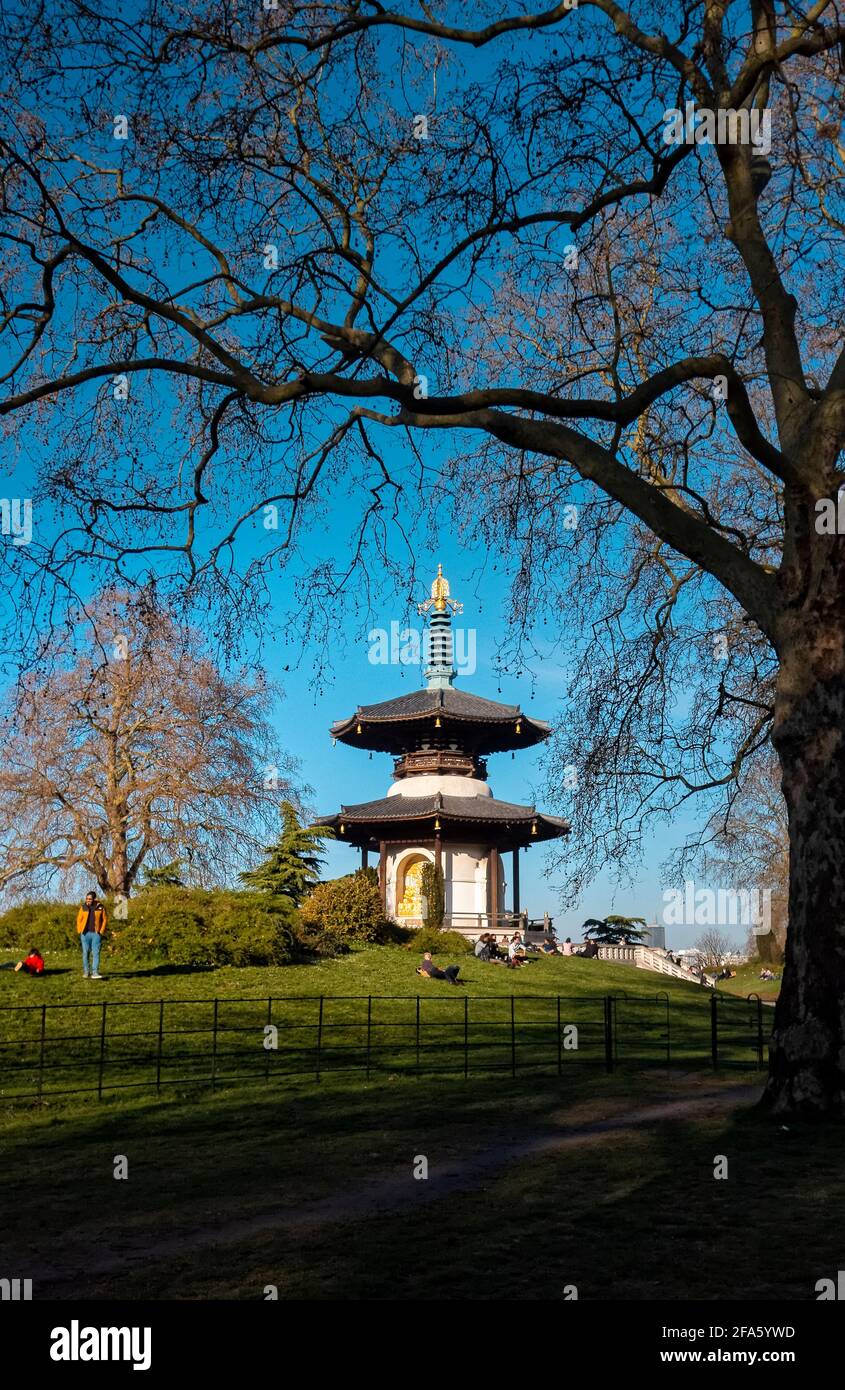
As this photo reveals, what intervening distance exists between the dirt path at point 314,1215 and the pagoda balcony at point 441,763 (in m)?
43.1

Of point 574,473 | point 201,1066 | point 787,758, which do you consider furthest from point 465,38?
point 201,1066

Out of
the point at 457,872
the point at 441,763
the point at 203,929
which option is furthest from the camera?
the point at 441,763

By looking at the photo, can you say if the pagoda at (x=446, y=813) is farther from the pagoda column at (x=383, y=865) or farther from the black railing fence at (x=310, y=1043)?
the black railing fence at (x=310, y=1043)

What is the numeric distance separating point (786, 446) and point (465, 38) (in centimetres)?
529

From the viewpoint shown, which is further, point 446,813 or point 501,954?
point 446,813

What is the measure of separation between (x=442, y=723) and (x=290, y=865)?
13787 millimetres

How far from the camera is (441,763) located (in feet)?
178

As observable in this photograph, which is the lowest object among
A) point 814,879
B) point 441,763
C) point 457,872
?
point 814,879

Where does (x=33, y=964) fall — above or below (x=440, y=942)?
above

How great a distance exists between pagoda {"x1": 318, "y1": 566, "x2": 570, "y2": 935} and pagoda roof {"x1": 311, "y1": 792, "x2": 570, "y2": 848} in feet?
0.15

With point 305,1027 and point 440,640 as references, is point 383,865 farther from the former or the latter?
point 305,1027

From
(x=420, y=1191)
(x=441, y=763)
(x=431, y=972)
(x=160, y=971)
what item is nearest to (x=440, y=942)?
(x=431, y=972)

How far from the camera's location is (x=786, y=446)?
37.5ft
